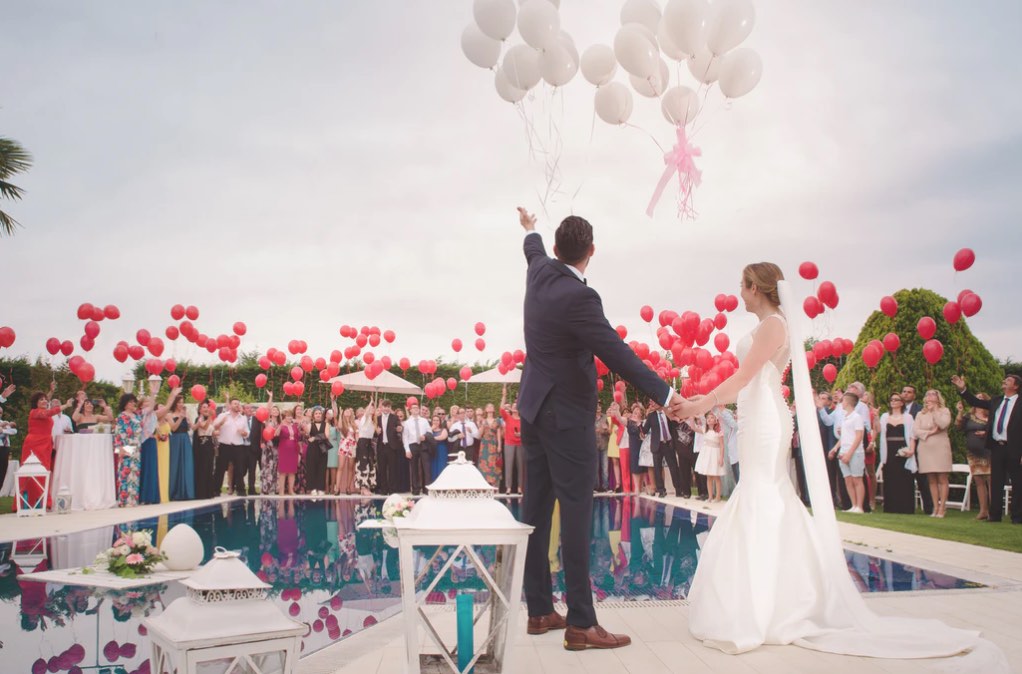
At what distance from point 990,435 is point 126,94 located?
538 inches

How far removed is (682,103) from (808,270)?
5676 millimetres

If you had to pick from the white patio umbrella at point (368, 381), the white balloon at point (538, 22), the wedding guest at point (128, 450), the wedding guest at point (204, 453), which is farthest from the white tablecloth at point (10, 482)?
the white balloon at point (538, 22)

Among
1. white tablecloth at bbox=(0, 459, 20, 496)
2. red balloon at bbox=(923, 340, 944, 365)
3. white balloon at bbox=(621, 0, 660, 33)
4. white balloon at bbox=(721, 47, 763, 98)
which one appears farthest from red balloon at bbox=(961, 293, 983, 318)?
white tablecloth at bbox=(0, 459, 20, 496)

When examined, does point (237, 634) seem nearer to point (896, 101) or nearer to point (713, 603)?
point (713, 603)

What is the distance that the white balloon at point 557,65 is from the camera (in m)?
6.60

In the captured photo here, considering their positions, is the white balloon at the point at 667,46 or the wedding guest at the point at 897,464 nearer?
the white balloon at the point at 667,46

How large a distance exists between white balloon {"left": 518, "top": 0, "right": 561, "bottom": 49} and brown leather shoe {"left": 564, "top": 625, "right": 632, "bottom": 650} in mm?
4932

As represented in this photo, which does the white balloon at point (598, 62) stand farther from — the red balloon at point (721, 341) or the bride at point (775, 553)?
the red balloon at point (721, 341)

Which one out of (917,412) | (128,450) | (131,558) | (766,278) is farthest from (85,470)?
(917,412)

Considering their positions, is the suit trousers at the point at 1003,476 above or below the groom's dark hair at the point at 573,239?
below

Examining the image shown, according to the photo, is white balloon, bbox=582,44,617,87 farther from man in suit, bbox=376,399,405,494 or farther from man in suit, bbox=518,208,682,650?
man in suit, bbox=376,399,405,494

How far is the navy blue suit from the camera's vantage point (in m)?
3.29

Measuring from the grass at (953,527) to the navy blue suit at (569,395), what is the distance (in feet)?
18.6

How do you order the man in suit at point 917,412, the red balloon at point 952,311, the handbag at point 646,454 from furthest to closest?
1. the handbag at point 646,454
2. the man in suit at point 917,412
3. the red balloon at point 952,311
